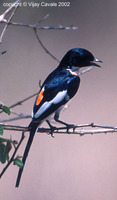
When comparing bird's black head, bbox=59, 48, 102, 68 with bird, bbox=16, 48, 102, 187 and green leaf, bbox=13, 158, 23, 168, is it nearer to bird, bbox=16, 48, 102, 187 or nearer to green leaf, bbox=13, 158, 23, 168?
bird, bbox=16, 48, 102, 187

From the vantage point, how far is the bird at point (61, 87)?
5.18 ft

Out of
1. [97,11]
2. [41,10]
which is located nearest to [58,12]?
[41,10]

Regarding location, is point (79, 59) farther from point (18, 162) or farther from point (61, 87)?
point (18, 162)

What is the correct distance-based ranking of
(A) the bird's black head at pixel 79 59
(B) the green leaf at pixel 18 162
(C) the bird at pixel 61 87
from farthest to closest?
(A) the bird's black head at pixel 79 59 → (C) the bird at pixel 61 87 → (B) the green leaf at pixel 18 162

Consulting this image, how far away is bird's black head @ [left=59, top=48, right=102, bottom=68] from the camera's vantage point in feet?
5.63

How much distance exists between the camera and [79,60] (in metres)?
1.81

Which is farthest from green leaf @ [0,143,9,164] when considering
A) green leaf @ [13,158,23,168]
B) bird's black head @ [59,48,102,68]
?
bird's black head @ [59,48,102,68]

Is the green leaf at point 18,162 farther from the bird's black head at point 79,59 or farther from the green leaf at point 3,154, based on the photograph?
the bird's black head at point 79,59

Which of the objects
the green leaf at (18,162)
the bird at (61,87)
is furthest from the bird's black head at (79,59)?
the green leaf at (18,162)

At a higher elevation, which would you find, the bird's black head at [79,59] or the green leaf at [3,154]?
the bird's black head at [79,59]

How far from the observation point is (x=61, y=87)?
1.76 m

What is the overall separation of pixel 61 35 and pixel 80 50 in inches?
30.5

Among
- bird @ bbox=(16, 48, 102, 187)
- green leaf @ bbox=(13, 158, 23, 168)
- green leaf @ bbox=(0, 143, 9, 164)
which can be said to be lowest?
green leaf @ bbox=(13, 158, 23, 168)

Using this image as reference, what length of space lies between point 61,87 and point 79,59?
0.19 metres
